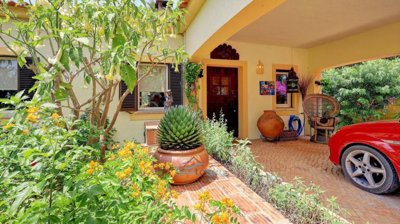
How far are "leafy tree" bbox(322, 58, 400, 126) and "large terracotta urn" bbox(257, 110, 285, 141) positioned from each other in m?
2.73

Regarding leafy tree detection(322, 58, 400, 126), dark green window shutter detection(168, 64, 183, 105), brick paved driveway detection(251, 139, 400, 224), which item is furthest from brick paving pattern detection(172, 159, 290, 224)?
leafy tree detection(322, 58, 400, 126)

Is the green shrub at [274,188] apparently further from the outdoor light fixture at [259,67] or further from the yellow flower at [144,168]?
the outdoor light fixture at [259,67]

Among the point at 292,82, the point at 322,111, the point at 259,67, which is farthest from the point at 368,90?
the point at 259,67

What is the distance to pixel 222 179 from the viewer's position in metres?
2.86

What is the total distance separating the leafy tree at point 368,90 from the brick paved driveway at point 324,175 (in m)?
2.27

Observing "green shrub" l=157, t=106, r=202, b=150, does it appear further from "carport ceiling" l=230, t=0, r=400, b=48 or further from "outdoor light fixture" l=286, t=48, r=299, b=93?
"outdoor light fixture" l=286, t=48, r=299, b=93

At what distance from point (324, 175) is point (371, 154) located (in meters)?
0.95

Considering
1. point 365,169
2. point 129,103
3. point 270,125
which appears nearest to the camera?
point 365,169

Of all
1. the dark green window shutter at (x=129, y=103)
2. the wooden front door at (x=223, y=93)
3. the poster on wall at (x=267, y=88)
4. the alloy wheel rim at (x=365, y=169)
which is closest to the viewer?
the alloy wheel rim at (x=365, y=169)

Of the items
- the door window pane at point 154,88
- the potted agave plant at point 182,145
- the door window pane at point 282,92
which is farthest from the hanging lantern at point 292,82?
the potted agave plant at point 182,145

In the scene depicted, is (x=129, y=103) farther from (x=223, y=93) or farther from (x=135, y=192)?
(x=135, y=192)

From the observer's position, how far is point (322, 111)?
6648mm

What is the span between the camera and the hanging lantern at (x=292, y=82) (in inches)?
280

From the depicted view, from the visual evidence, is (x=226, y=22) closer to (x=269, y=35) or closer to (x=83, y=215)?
(x=83, y=215)
